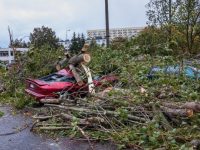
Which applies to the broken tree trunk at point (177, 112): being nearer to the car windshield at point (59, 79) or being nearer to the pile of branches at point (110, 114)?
the pile of branches at point (110, 114)

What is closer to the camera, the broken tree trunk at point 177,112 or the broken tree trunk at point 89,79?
the broken tree trunk at point 177,112

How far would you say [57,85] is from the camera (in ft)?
41.2

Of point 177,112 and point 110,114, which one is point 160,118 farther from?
point 110,114

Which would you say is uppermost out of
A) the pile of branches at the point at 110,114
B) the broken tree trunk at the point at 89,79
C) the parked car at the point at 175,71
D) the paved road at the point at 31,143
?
the parked car at the point at 175,71

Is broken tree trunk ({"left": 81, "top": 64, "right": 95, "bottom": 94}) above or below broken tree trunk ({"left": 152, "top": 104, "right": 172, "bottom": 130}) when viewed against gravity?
above

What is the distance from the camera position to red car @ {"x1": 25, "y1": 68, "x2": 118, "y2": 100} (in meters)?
11.3

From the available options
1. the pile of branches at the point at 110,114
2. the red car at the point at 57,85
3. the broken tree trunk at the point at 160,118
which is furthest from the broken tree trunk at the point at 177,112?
the red car at the point at 57,85

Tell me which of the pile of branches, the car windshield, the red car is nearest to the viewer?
the pile of branches

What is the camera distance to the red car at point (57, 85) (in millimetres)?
11319

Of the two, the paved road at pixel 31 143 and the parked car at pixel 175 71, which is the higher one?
the parked car at pixel 175 71

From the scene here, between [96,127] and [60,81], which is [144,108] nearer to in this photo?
[96,127]

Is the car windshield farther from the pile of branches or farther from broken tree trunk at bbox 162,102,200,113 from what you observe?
broken tree trunk at bbox 162,102,200,113

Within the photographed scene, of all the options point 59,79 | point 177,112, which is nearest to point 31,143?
point 177,112

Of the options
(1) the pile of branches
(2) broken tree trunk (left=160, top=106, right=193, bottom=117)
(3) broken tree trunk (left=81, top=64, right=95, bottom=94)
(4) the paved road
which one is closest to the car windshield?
(3) broken tree trunk (left=81, top=64, right=95, bottom=94)
